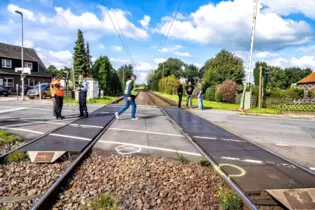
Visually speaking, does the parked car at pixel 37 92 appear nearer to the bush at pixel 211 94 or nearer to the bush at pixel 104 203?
the bush at pixel 211 94

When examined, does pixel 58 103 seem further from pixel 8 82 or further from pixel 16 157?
pixel 8 82

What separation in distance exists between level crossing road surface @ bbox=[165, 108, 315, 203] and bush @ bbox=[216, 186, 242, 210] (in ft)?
1.13

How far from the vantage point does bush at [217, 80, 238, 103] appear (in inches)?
1242

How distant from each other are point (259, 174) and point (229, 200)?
163 centimetres

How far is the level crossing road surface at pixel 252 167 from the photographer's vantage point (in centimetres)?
464

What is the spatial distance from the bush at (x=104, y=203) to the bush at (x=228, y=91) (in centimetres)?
2927

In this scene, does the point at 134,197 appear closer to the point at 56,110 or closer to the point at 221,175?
the point at 221,175

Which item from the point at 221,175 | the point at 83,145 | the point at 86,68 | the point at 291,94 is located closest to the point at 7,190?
the point at 83,145

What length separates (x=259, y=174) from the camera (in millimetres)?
5148

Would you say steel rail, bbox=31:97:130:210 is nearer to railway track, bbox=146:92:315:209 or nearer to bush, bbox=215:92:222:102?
railway track, bbox=146:92:315:209

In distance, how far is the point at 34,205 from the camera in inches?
137

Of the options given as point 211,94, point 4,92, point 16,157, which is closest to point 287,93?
point 211,94

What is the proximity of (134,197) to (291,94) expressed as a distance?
3054 centimetres

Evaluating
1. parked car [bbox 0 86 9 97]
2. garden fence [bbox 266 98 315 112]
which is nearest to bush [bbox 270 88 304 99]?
garden fence [bbox 266 98 315 112]
